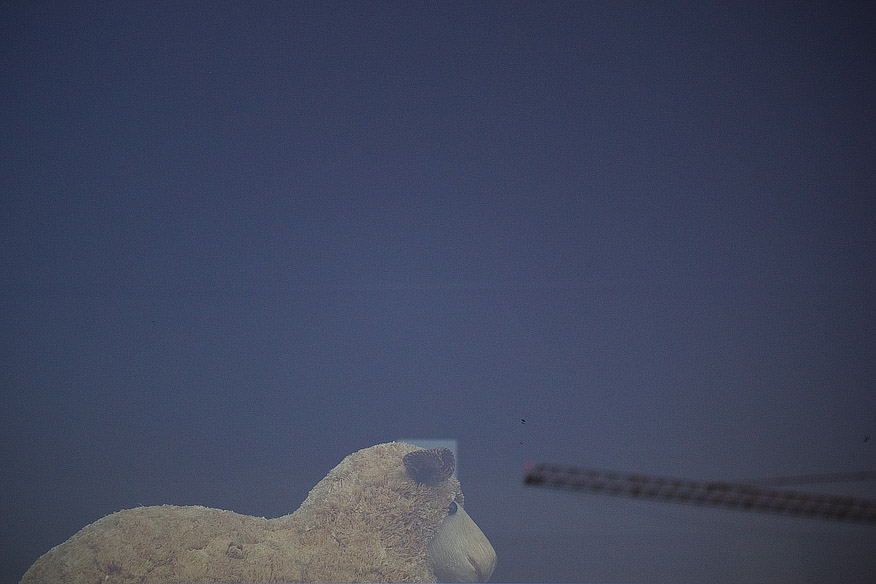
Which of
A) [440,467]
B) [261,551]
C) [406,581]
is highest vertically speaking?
[440,467]

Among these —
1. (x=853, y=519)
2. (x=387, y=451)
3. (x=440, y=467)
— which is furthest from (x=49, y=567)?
(x=853, y=519)

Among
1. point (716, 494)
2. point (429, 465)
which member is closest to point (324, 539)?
point (429, 465)

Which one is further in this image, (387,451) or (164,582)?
(387,451)

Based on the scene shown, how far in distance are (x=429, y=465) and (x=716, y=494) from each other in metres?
6.43

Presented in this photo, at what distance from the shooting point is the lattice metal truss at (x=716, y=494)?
617 inches

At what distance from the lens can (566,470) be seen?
15.7 m

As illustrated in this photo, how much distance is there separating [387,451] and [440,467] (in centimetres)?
129

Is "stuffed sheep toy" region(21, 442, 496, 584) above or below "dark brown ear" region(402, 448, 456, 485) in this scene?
below

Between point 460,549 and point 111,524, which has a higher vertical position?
point 111,524

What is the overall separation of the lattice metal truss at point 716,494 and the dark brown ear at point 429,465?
187 cm

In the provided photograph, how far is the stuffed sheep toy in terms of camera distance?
51.4ft

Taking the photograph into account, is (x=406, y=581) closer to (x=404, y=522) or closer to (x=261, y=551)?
(x=404, y=522)

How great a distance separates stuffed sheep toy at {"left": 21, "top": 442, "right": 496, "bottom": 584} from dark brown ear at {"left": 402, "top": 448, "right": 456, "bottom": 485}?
2cm

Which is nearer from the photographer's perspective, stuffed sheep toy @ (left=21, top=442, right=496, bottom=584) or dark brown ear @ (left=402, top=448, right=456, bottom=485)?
stuffed sheep toy @ (left=21, top=442, right=496, bottom=584)
